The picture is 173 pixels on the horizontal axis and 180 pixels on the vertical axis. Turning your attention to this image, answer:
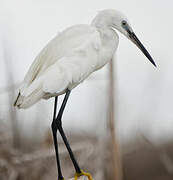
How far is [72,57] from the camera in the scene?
2.79 feet

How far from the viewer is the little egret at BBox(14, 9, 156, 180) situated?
0.83 meters

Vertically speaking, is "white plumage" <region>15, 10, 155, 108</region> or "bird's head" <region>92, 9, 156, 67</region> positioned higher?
"bird's head" <region>92, 9, 156, 67</region>

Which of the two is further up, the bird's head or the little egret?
the bird's head

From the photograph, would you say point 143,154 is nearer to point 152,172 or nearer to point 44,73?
point 152,172

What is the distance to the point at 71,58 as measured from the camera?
2.79 ft

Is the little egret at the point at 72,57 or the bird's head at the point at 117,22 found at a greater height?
the bird's head at the point at 117,22

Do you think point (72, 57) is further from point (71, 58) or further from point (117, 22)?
point (117, 22)

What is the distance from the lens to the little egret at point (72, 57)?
32.6 inches

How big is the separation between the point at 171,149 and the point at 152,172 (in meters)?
0.20

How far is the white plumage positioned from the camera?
2.72 ft

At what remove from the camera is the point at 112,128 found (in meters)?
1.50

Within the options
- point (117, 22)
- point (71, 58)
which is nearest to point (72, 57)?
point (71, 58)

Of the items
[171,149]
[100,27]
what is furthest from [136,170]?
[100,27]

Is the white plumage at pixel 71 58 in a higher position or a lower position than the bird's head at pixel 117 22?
lower
